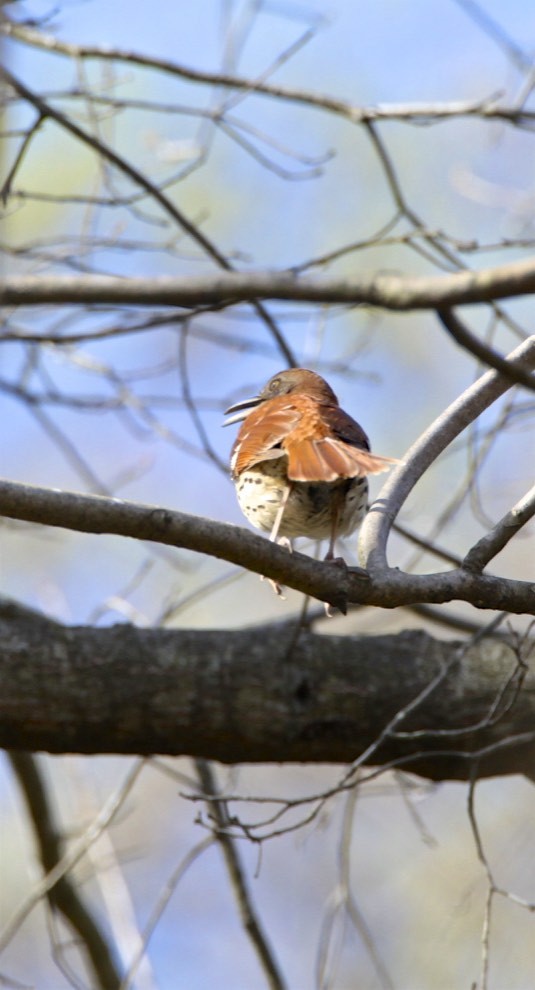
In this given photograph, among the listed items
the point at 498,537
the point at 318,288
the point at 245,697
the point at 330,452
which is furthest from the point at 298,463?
the point at 318,288

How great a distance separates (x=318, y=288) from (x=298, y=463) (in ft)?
5.47

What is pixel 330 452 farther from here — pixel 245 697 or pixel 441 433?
pixel 245 697

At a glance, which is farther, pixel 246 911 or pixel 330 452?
pixel 246 911

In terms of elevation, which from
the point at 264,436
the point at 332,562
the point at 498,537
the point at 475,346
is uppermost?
the point at 264,436

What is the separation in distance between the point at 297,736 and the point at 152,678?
625mm

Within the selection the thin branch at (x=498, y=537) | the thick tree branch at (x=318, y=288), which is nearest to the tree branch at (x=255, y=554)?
the thin branch at (x=498, y=537)

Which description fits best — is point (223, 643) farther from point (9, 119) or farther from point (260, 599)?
point (260, 599)

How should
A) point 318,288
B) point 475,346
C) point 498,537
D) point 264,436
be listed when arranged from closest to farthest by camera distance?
point 318,288, point 475,346, point 498,537, point 264,436

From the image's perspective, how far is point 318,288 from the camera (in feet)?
5.93

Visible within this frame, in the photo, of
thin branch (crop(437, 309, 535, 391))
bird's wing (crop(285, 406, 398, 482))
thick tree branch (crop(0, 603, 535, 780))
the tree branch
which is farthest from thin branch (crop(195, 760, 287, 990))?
thin branch (crop(437, 309, 535, 391))

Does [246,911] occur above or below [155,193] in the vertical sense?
below

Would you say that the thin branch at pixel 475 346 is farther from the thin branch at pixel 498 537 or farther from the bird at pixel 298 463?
the bird at pixel 298 463

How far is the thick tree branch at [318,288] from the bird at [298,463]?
64.3 inches

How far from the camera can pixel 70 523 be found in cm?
268
